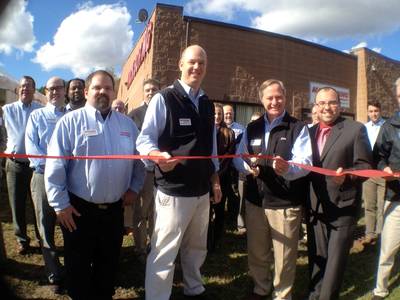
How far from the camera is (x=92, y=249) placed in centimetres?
310

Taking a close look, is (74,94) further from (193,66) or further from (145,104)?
(193,66)

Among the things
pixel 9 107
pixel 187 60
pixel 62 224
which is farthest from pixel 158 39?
pixel 62 224

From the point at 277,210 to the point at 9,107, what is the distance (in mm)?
3766

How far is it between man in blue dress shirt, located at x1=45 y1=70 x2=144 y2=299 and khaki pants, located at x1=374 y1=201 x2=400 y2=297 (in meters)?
2.52

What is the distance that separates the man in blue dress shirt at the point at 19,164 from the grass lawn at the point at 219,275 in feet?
1.10

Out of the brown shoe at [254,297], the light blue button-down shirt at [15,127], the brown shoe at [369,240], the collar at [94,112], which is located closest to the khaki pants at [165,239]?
the collar at [94,112]

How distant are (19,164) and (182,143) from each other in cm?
267

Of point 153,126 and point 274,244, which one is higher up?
point 153,126

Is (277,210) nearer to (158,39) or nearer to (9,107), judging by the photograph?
(9,107)

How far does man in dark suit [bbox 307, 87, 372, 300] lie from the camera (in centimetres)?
349

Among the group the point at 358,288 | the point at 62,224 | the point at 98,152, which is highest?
the point at 98,152

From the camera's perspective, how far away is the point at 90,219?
3053 mm

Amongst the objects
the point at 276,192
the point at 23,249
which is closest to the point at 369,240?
the point at 276,192

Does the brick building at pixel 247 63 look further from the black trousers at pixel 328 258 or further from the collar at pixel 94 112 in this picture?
the black trousers at pixel 328 258
